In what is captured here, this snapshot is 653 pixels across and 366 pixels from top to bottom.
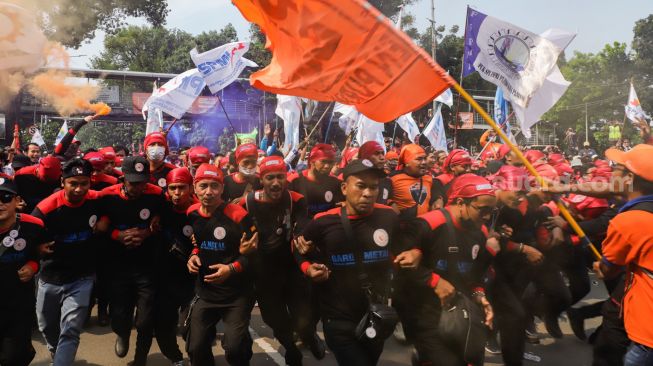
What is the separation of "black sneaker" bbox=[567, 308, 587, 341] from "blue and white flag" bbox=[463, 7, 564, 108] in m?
2.65

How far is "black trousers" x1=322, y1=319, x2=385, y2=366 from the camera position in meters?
3.71

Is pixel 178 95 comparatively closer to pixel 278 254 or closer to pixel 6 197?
pixel 278 254

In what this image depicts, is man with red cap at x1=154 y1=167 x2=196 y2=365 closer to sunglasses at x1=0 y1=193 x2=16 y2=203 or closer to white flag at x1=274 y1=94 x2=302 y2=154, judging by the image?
sunglasses at x1=0 y1=193 x2=16 y2=203

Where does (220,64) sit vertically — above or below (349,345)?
above

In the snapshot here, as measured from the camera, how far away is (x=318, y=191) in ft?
20.4

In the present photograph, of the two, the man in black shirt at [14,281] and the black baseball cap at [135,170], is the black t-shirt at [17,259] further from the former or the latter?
the black baseball cap at [135,170]

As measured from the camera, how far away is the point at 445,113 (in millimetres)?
39219

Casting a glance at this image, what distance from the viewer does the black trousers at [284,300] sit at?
517 cm

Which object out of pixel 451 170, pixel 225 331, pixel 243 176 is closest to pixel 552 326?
pixel 451 170

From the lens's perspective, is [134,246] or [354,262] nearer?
[354,262]

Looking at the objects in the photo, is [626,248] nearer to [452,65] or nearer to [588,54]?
[452,65]

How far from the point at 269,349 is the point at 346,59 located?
344 cm

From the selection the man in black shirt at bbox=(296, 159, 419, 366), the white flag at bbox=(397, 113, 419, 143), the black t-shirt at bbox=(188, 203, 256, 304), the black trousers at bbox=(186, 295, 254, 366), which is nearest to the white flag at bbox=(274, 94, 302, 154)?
the white flag at bbox=(397, 113, 419, 143)

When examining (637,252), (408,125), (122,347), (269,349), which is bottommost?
(269,349)
